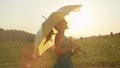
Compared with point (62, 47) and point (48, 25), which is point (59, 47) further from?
point (48, 25)

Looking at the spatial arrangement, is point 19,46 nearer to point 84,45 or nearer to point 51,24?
point 84,45

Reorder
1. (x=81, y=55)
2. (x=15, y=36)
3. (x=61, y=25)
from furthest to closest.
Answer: (x=15, y=36), (x=81, y=55), (x=61, y=25)

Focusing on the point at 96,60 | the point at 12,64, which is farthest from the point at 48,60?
the point at 96,60

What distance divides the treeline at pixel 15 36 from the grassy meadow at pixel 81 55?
1427mm

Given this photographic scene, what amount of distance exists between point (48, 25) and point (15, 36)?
25.6 m

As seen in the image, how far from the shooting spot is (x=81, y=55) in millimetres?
21203

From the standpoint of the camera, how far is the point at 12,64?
21266 millimetres

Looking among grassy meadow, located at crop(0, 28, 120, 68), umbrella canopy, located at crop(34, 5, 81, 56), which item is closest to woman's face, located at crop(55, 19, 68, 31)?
umbrella canopy, located at crop(34, 5, 81, 56)

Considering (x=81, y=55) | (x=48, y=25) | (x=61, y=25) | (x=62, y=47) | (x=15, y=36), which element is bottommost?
(x=15, y=36)

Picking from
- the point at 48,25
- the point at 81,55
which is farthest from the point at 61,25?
the point at 81,55

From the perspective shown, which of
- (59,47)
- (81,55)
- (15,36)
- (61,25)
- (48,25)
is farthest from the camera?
(15,36)

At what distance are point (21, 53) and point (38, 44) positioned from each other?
18.6m

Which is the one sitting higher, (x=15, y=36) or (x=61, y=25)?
(x=61, y=25)

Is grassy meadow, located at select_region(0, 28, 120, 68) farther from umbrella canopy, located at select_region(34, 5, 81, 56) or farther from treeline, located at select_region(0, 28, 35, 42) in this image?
umbrella canopy, located at select_region(34, 5, 81, 56)
